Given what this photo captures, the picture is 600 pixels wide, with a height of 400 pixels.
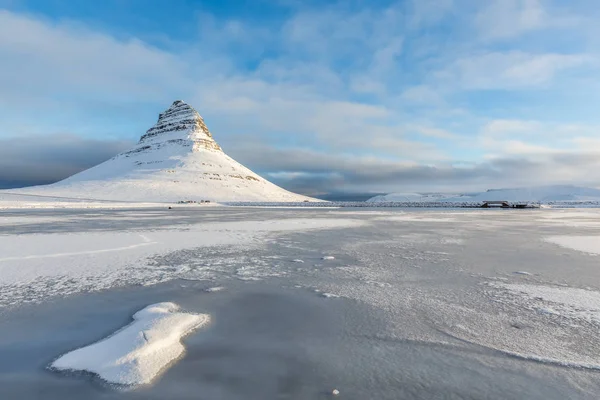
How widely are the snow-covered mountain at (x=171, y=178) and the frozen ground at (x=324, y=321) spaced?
104m

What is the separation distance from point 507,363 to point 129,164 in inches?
7002

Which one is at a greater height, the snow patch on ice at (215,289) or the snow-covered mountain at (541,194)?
the snow-covered mountain at (541,194)

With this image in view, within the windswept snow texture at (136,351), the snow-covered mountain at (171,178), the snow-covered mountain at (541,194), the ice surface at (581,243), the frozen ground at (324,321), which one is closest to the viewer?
the frozen ground at (324,321)

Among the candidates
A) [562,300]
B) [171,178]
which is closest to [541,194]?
[171,178]

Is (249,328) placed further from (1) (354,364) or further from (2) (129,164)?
(2) (129,164)

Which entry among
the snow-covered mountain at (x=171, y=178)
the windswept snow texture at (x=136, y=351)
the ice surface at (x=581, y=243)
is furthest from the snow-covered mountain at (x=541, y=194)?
the windswept snow texture at (x=136, y=351)

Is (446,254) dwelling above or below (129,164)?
below

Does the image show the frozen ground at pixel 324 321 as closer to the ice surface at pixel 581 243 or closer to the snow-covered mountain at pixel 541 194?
the ice surface at pixel 581 243

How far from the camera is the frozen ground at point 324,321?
3545mm

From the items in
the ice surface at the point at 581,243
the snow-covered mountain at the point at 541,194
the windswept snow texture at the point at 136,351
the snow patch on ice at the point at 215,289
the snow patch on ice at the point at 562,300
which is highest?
the snow-covered mountain at the point at 541,194

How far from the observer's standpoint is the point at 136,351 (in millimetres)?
4137

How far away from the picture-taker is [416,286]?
7086mm

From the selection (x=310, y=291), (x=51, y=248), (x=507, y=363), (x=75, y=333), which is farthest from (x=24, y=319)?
(x=51, y=248)

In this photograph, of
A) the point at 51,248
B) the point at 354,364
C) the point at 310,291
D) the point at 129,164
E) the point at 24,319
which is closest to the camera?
the point at 354,364
